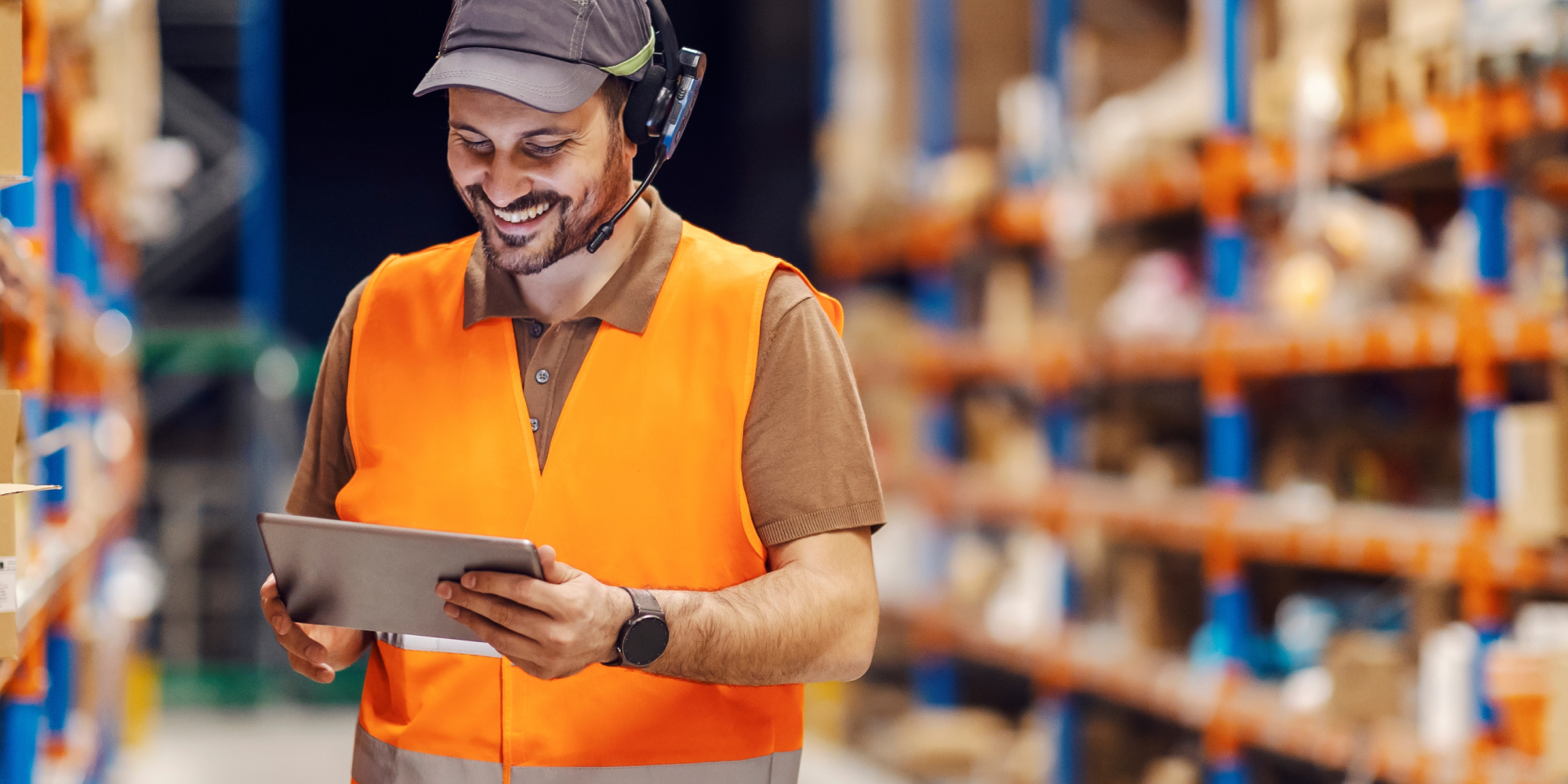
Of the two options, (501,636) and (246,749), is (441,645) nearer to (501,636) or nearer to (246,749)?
(501,636)

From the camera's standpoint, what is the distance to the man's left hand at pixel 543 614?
1564 mm

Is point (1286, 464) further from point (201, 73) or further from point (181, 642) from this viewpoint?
point (201, 73)

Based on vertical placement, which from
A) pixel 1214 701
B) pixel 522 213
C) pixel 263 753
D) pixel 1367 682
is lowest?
pixel 263 753

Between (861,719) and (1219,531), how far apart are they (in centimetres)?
315

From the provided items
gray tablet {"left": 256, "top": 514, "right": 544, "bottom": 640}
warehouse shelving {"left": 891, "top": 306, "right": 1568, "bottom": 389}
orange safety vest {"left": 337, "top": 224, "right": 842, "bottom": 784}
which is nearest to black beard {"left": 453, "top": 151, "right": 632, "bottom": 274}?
orange safety vest {"left": 337, "top": 224, "right": 842, "bottom": 784}

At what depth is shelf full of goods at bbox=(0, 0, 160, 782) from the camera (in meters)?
2.62

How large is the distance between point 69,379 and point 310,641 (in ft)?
9.90

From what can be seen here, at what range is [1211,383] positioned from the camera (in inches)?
208

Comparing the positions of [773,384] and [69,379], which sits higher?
[69,379]

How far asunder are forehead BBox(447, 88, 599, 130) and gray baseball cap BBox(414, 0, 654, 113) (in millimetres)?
26

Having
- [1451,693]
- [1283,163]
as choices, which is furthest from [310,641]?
[1283,163]

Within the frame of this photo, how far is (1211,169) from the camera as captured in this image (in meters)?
5.21

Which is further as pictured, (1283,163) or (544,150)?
(1283,163)

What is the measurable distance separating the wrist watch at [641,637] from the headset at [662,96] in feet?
1.57
